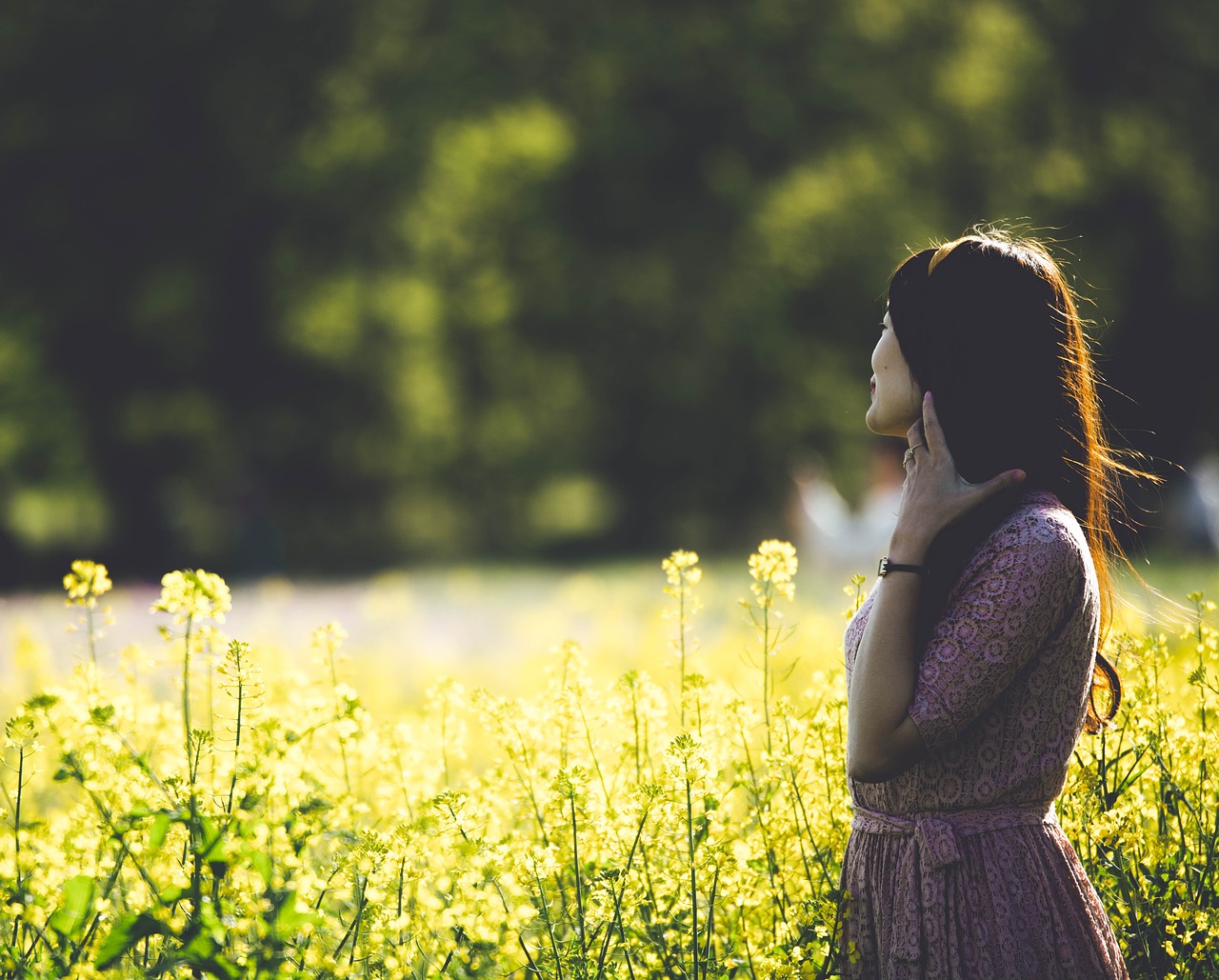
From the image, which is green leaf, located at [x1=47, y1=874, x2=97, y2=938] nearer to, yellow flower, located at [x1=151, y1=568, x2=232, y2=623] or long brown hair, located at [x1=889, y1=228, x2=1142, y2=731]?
yellow flower, located at [x1=151, y1=568, x2=232, y2=623]

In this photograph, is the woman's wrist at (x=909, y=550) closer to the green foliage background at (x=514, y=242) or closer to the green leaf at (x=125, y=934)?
the green leaf at (x=125, y=934)

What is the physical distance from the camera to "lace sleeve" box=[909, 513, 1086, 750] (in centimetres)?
181

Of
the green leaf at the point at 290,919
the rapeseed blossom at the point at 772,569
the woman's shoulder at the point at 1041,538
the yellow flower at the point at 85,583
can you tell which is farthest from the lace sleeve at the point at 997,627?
the yellow flower at the point at 85,583

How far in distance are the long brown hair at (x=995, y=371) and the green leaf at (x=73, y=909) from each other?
140cm

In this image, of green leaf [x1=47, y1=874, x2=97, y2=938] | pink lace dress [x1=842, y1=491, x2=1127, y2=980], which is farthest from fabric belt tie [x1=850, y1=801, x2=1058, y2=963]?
green leaf [x1=47, y1=874, x2=97, y2=938]

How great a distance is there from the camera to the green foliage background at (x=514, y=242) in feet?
56.9

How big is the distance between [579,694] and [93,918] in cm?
100

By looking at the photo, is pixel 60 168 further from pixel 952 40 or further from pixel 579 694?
pixel 579 694

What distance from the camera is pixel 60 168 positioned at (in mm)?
17203

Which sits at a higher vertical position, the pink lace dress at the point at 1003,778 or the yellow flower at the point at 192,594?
the yellow flower at the point at 192,594

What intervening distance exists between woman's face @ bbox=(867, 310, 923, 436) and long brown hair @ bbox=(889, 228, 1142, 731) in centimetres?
3

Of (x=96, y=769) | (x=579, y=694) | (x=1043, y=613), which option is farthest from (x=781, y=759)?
(x=96, y=769)

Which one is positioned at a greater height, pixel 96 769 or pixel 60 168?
pixel 60 168

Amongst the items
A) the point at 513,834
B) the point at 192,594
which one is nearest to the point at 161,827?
the point at 192,594
